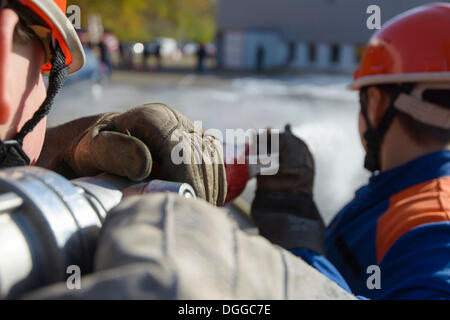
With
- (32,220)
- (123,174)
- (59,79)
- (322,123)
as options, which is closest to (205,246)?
(32,220)

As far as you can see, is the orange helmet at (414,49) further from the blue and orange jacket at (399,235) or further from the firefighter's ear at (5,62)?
the firefighter's ear at (5,62)

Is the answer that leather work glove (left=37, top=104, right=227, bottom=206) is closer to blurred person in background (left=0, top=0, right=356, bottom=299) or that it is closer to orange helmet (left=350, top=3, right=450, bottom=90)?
blurred person in background (left=0, top=0, right=356, bottom=299)

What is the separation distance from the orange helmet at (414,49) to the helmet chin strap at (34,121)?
1405 mm

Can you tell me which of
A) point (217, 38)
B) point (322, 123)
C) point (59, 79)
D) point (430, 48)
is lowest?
point (322, 123)

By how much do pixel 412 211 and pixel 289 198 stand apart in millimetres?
401

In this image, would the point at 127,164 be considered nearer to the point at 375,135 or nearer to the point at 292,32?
the point at 375,135

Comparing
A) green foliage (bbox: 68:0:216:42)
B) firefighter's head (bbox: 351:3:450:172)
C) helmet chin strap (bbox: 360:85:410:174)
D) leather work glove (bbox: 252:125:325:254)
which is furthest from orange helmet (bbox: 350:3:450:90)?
green foliage (bbox: 68:0:216:42)

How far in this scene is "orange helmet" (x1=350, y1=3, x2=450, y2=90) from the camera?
1807 mm

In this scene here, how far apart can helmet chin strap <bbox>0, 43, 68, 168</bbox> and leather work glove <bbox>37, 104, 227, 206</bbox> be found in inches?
5.3

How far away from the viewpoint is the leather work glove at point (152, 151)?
3.04ft

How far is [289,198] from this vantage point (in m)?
1.65

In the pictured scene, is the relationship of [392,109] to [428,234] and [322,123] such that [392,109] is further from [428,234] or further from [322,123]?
[322,123]
